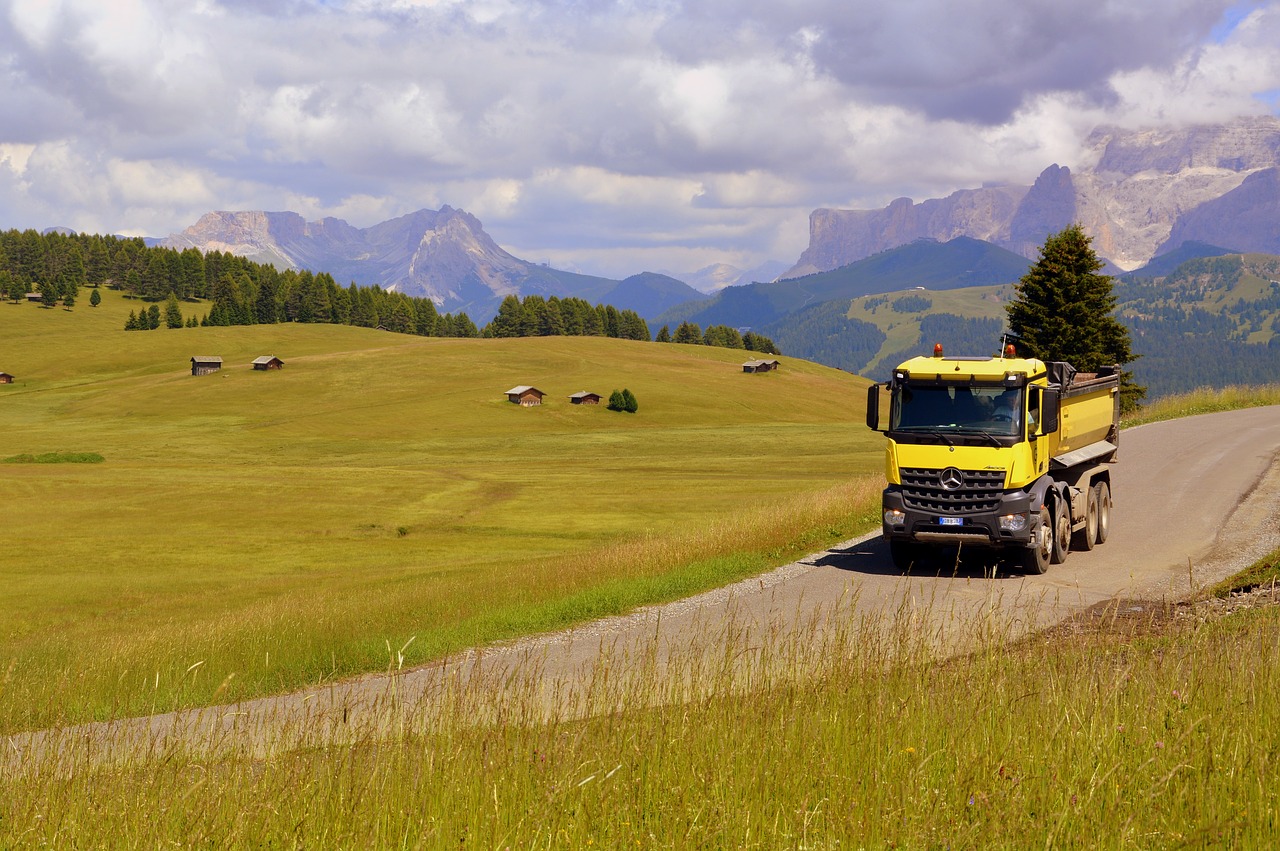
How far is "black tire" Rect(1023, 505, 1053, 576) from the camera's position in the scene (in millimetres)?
19739

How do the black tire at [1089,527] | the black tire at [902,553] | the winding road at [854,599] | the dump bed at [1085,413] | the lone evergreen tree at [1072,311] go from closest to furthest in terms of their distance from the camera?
the winding road at [854,599] → the black tire at [902,553] → the dump bed at [1085,413] → the black tire at [1089,527] → the lone evergreen tree at [1072,311]

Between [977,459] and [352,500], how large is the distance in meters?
46.7

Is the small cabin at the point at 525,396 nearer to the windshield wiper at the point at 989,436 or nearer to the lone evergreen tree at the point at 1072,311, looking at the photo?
the lone evergreen tree at the point at 1072,311

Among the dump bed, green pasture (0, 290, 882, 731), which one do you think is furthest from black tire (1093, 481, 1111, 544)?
green pasture (0, 290, 882, 731)

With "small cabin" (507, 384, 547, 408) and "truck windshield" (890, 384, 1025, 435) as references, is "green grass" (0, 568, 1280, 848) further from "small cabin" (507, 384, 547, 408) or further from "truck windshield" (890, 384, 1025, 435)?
"small cabin" (507, 384, 547, 408)

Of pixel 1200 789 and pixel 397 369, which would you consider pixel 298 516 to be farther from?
pixel 397 369

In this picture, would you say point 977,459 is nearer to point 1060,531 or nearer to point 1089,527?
point 1060,531

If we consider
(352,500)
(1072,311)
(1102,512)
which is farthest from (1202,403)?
(352,500)

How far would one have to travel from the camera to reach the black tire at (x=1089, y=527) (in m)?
22.8

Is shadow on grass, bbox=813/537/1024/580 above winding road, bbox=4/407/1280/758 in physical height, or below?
below

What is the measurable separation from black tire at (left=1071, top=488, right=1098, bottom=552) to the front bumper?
3.90 metres

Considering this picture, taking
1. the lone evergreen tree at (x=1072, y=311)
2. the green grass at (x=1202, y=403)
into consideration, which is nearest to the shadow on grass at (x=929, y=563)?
the green grass at (x=1202, y=403)

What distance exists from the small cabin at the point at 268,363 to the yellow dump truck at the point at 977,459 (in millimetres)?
144166

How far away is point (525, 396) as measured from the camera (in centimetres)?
13388
